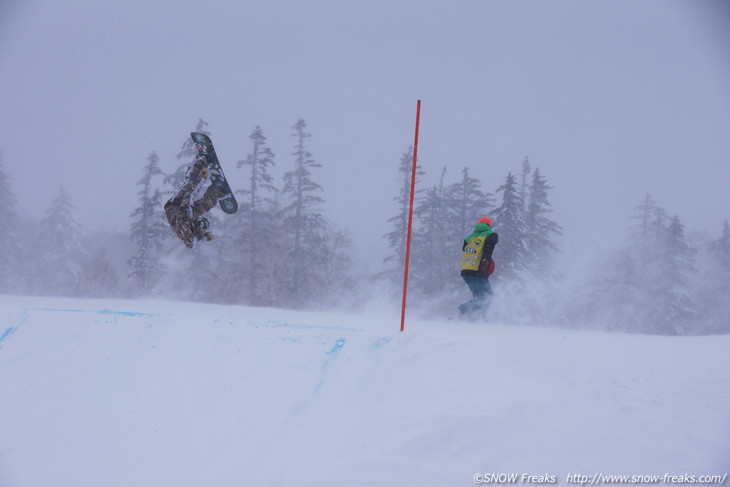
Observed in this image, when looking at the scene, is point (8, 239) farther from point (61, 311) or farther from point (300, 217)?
point (61, 311)

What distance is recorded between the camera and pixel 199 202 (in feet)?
23.7

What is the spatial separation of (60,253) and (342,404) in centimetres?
3908

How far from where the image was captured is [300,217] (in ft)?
85.5

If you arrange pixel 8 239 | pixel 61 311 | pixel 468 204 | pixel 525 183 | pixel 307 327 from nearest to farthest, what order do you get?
pixel 307 327 < pixel 61 311 < pixel 468 204 < pixel 525 183 < pixel 8 239

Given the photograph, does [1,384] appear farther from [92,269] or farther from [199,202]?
[92,269]

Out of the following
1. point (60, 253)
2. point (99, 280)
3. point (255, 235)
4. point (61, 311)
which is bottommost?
point (99, 280)

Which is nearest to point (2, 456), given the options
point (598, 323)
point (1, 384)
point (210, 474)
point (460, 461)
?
point (1, 384)

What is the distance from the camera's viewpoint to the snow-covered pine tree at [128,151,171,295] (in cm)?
2391

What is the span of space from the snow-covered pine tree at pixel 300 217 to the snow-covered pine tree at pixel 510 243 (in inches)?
422

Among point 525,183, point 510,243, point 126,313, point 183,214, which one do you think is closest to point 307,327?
point 183,214

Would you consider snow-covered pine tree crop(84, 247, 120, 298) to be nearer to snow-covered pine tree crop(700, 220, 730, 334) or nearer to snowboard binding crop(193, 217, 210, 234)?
snowboard binding crop(193, 217, 210, 234)

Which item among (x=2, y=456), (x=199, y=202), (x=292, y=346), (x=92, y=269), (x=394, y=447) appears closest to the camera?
(x=394, y=447)

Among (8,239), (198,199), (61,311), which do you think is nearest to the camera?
(61,311)

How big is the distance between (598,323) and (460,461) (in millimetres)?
30158
